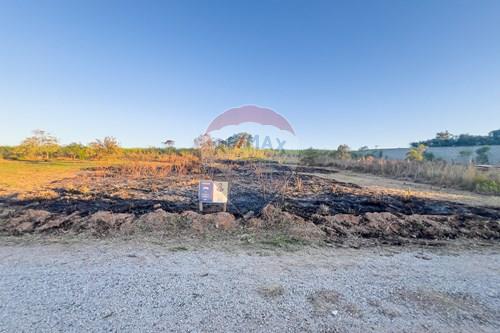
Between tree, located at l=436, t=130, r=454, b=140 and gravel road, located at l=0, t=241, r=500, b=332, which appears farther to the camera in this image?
tree, located at l=436, t=130, r=454, b=140

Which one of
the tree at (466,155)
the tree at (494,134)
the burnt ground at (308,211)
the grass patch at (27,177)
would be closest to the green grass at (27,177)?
the grass patch at (27,177)

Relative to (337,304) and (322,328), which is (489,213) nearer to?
(337,304)

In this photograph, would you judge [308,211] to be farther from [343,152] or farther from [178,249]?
[343,152]

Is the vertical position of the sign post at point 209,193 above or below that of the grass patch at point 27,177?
above

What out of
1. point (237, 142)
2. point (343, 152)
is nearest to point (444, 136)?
point (343, 152)

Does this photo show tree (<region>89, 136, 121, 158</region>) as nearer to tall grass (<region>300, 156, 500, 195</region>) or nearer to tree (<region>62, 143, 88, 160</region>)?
tree (<region>62, 143, 88, 160</region>)

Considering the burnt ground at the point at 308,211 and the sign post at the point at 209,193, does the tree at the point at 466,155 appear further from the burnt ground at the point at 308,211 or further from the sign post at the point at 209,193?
the sign post at the point at 209,193

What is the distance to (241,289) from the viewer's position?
2.15 meters

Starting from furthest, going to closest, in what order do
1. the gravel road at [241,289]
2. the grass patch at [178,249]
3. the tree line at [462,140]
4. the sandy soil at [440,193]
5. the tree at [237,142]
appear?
the tree line at [462,140], the tree at [237,142], the sandy soil at [440,193], the grass patch at [178,249], the gravel road at [241,289]

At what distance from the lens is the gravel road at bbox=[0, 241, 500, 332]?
1709 millimetres

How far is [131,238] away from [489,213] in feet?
27.6

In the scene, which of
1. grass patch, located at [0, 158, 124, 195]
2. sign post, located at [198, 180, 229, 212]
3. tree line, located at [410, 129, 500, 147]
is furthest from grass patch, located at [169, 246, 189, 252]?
tree line, located at [410, 129, 500, 147]

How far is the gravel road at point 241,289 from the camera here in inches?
67.3

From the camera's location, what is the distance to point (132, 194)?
6.62 m
